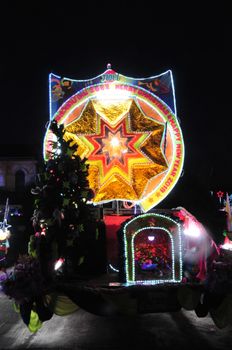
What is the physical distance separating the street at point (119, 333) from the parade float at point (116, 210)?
1.97ft

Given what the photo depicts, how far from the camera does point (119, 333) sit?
8.58m

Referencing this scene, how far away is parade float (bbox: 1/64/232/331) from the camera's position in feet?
25.7

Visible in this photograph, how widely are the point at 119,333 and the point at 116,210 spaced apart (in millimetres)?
4709

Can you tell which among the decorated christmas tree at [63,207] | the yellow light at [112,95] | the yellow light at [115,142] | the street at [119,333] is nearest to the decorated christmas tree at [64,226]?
the decorated christmas tree at [63,207]

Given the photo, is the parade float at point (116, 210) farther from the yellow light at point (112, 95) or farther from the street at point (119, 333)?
the street at point (119, 333)

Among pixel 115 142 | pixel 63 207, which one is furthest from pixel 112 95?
pixel 63 207

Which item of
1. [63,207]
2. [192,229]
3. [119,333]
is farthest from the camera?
[192,229]

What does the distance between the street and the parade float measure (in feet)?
1.97

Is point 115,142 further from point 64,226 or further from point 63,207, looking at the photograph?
point 64,226

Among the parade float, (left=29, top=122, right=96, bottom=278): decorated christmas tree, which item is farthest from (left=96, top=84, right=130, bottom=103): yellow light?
(left=29, top=122, right=96, bottom=278): decorated christmas tree

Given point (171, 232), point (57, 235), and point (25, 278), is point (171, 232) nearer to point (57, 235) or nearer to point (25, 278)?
point (57, 235)

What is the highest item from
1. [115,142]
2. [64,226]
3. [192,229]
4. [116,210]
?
[115,142]

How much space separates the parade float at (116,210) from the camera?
7.83 metres

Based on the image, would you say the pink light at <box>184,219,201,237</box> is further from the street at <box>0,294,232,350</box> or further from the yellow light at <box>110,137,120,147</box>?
the yellow light at <box>110,137,120,147</box>
